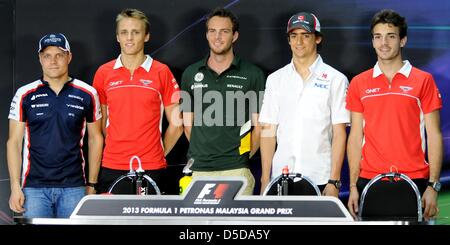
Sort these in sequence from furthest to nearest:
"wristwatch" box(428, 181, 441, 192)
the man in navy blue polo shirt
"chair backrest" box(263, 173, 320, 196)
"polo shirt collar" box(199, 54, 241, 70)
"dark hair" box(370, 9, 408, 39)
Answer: "polo shirt collar" box(199, 54, 241, 70) < the man in navy blue polo shirt < "dark hair" box(370, 9, 408, 39) < "wristwatch" box(428, 181, 441, 192) < "chair backrest" box(263, 173, 320, 196)

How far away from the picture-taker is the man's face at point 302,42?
4.73 meters

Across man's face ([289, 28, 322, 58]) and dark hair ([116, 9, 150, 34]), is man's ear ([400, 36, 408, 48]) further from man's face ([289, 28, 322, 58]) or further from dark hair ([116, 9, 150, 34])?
dark hair ([116, 9, 150, 34])

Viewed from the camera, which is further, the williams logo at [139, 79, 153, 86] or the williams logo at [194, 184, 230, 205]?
the williams logo at [139, 79, 153, 86]

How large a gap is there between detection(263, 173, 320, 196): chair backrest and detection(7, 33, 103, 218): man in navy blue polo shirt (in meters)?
1.23

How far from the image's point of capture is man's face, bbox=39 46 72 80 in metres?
4.82

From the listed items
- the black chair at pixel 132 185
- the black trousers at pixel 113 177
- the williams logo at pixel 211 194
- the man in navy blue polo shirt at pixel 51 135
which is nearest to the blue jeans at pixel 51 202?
the man in navy blue polo shirt at pixel 51 135

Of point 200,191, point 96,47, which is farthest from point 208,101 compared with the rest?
point 200,191

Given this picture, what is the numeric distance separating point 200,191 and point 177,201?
5.0 inches

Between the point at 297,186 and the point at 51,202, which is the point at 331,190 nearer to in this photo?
the point at 297,186

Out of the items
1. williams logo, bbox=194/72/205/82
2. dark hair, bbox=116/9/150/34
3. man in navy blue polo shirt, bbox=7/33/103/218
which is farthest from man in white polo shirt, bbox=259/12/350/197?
man in navy blue polo shirt, bbox=7/33/103/218

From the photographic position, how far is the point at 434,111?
15.0 ft

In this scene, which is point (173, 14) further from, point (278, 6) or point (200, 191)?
point (200, 191)

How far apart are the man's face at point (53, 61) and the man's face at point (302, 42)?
53.0 inches

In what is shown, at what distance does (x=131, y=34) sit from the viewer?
4875mm
